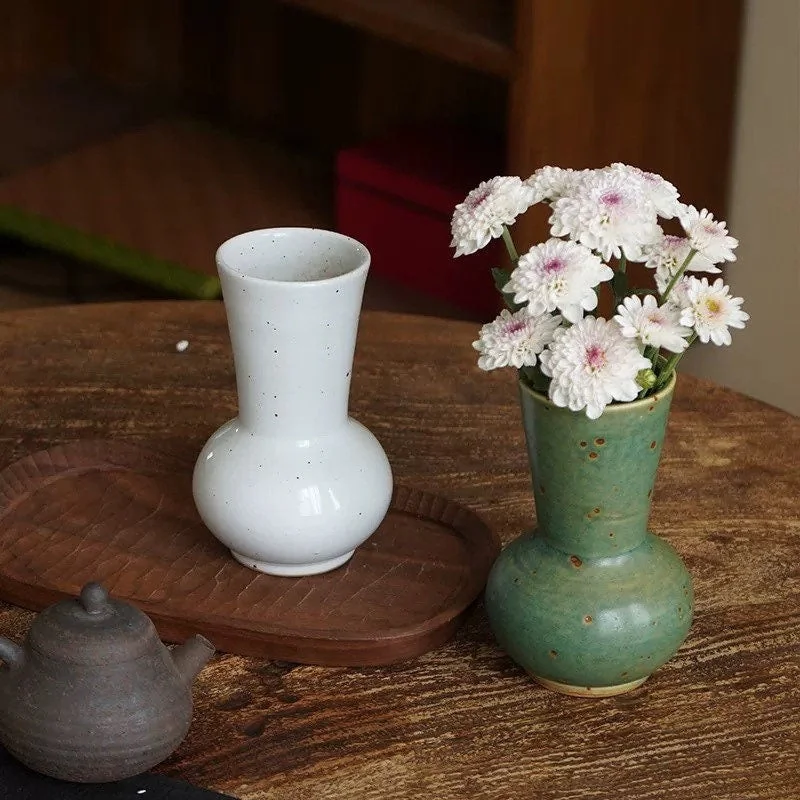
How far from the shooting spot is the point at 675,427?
1.15 meters

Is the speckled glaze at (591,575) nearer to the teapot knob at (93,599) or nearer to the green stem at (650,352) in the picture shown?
the green stem at (650,352)

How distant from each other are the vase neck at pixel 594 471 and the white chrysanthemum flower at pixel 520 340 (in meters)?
0.04

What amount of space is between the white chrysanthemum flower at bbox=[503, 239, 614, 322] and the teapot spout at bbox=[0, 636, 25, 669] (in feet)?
1.10


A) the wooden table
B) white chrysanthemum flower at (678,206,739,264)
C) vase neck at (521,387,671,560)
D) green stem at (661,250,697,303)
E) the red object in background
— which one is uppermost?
white chrysanthemum flower at (678,206,739,264)

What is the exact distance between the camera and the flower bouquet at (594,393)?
72cm

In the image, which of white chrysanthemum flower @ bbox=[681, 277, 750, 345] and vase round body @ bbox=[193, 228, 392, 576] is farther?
vase round body @ bbox=[193, 228, 392, 576]

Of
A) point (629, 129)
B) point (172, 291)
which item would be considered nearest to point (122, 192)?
point (172, 291)

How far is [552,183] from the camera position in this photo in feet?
2.54

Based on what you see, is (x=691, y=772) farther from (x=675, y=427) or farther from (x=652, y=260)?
(x=675, y=427)

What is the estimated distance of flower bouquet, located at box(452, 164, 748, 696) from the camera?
Result: 0.72m

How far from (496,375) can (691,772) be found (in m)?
0.53

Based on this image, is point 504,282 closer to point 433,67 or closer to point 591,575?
point 591,575

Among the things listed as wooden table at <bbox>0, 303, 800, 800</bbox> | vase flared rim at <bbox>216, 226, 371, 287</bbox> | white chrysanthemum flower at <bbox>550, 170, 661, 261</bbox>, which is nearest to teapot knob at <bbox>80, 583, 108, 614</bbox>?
wooden table at <bbox>0, 303, 800, 800</bbox>

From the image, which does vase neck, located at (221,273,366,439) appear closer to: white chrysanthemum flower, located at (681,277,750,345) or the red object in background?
white chrysanthemum flower, located at (681,277,750,345)
